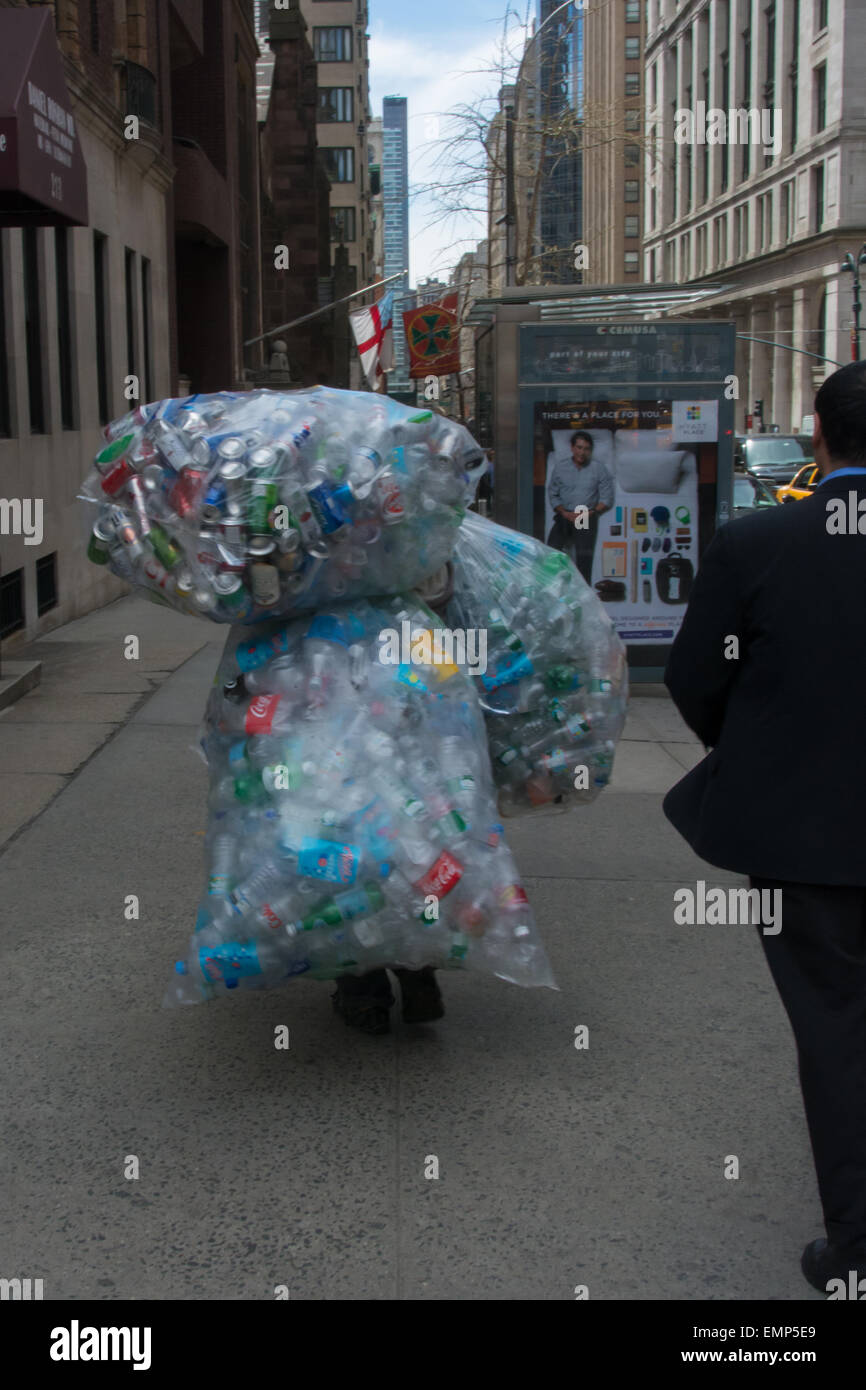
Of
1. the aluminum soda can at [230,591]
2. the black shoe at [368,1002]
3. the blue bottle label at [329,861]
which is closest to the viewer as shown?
the blue bottle label at [329,861]

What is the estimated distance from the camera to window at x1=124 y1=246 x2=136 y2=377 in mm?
16211

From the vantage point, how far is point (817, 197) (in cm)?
6769

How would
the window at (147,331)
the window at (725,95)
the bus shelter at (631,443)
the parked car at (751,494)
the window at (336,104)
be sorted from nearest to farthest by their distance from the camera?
1. the bus shelter at (631,443)
2. the window at (147,331)
3. the parked car at (751,494)
4. the window at (336,104)
5. the window at (725,95)

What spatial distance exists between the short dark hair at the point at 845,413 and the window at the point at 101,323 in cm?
1278

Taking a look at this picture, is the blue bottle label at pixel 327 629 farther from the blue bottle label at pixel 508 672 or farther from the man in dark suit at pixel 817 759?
the man in dark suit at pixel 817 759

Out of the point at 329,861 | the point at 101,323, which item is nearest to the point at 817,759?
the point at 329,861

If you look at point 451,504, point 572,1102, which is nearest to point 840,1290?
point 572,1102

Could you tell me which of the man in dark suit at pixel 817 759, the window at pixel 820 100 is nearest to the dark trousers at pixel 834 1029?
the man in dark suit at pixel 817 759

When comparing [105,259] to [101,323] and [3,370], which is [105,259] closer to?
[101,323]

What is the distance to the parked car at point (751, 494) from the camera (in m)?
20.9

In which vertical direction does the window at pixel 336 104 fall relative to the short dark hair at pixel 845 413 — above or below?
above

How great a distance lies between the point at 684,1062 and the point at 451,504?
1.74m

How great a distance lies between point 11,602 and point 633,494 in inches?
200

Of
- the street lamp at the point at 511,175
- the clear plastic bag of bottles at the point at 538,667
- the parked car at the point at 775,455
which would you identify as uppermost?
the street lamp at the point at 511,175
